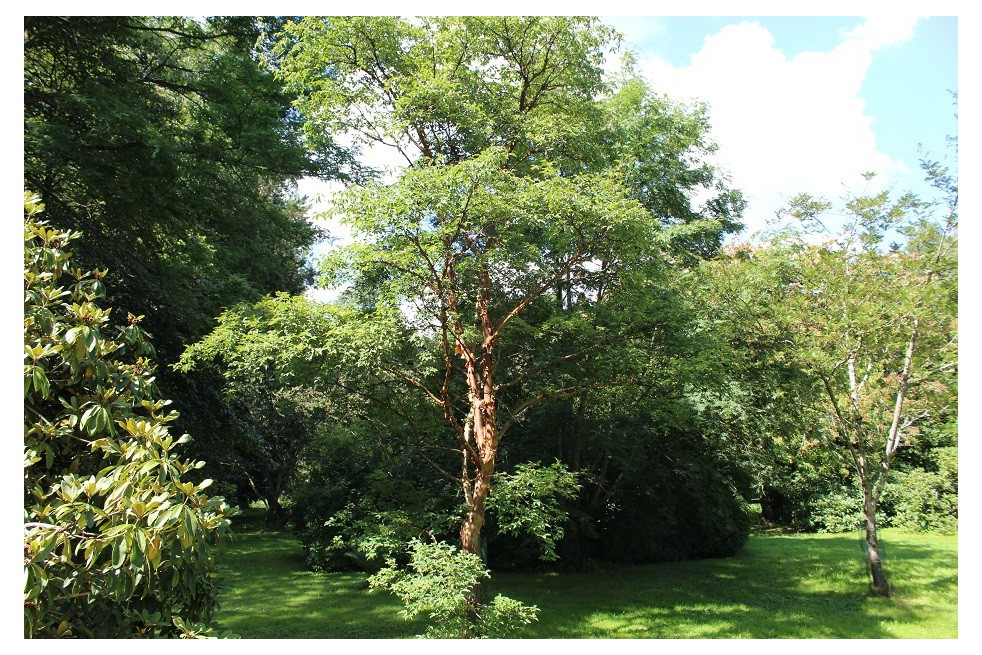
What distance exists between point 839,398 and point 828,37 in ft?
12.7

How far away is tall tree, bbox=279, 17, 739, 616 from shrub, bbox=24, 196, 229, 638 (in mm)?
2320

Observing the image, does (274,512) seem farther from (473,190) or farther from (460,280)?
(473,190)

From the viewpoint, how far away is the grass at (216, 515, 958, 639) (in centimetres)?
525

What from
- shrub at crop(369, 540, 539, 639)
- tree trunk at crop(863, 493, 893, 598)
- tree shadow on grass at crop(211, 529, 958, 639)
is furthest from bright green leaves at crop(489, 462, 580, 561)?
tree trunk at crop(863, 493, 893, 598)

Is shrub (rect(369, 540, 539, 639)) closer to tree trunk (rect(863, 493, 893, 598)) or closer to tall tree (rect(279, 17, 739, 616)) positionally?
tall tree (rect(279, 17, 739, 616))

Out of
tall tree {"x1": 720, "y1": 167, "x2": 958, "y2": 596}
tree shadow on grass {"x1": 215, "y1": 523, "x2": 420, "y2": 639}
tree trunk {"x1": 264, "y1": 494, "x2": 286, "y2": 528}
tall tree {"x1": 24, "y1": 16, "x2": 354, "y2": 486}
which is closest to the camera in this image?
tall tree {"x1": 24, "y1": 16, "x2": 354, "y2": 486}

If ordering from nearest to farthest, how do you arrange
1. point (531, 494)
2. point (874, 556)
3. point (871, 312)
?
point (531, 494) < point (871, 312) < point (874, 556)

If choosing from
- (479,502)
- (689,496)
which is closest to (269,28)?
(479,502)

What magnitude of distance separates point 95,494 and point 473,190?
2.89 meters

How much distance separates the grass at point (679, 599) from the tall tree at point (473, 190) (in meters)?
1.54

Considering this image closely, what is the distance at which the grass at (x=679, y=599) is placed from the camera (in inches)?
207

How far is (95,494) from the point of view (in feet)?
6.57

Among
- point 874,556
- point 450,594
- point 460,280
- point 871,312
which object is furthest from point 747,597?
point 460,280
